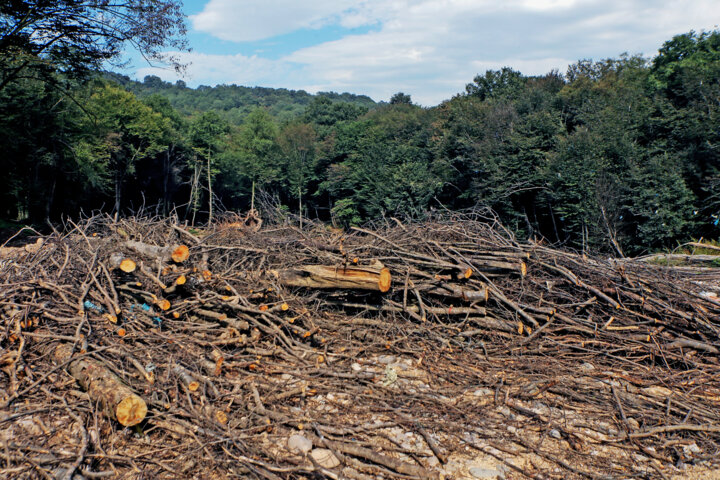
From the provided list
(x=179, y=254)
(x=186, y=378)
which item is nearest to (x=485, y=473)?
(x=186, y=378)

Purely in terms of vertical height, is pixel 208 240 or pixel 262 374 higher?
pixel 208 240

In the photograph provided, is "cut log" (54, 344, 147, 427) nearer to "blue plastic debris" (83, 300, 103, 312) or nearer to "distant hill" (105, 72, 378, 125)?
"blue plastic debris" (83, 300, 103, 312)

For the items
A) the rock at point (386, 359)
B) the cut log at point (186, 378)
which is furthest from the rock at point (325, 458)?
the rock at point (386, 359)

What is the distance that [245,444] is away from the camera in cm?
305

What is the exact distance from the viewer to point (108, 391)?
3.30 m

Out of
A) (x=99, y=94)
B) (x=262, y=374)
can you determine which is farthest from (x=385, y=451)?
(x=99, y=94)

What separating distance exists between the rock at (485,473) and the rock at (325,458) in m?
0.93

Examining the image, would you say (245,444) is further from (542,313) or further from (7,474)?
(542,313)

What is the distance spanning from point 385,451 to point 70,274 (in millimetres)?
4155

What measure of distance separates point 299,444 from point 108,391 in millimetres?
1489

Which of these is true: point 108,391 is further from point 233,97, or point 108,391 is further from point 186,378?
point 233,97

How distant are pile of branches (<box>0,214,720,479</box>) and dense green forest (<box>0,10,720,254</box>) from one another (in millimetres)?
1463

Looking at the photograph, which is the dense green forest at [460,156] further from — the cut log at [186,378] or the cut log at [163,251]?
the cut log at [186,378]

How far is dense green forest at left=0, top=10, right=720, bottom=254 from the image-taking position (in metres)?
16.2
